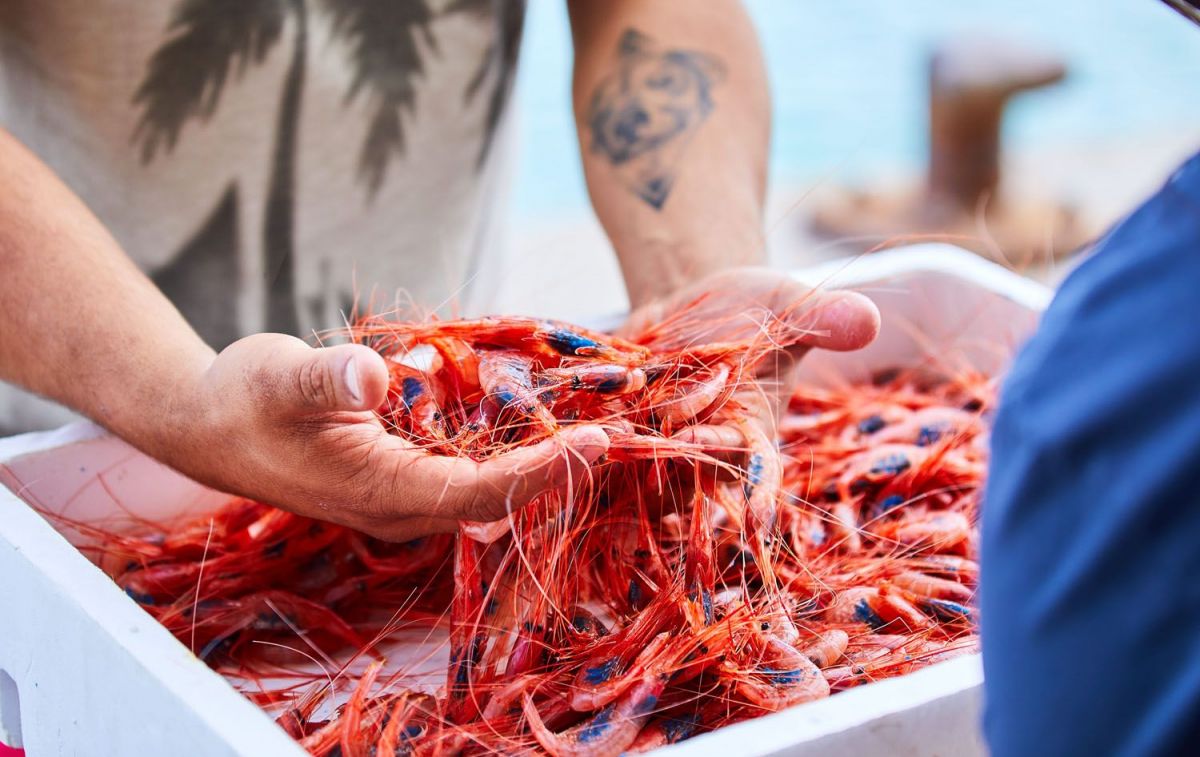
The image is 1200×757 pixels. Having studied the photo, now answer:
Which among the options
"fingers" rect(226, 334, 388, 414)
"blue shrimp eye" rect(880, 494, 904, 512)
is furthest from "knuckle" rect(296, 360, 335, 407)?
"blue shrimp eye" rect(880, 494, 904, 512)

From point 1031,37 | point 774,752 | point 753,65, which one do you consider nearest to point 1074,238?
point 1031,37

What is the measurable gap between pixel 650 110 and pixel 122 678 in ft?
4.06

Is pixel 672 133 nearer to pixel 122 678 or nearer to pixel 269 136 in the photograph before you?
pixel 269 136

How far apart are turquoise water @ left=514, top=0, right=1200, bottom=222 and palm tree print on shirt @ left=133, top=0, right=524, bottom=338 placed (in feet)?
13.2

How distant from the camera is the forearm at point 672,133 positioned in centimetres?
174

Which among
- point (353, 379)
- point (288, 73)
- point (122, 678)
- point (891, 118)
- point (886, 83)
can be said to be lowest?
point (891, 118)

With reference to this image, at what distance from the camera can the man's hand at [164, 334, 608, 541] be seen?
3.16ft

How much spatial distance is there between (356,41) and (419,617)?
0.98 meters

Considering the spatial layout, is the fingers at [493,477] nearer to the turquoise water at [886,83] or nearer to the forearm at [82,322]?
the forearm at [82,322]

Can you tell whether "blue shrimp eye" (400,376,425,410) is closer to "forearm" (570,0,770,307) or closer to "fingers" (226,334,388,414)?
"fingers" (226,334,388,414)

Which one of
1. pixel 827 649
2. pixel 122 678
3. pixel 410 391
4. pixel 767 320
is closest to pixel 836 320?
pixel 767 320

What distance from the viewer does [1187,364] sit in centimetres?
54

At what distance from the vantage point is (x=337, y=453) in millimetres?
1043

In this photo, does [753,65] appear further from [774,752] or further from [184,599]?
[774,752]
